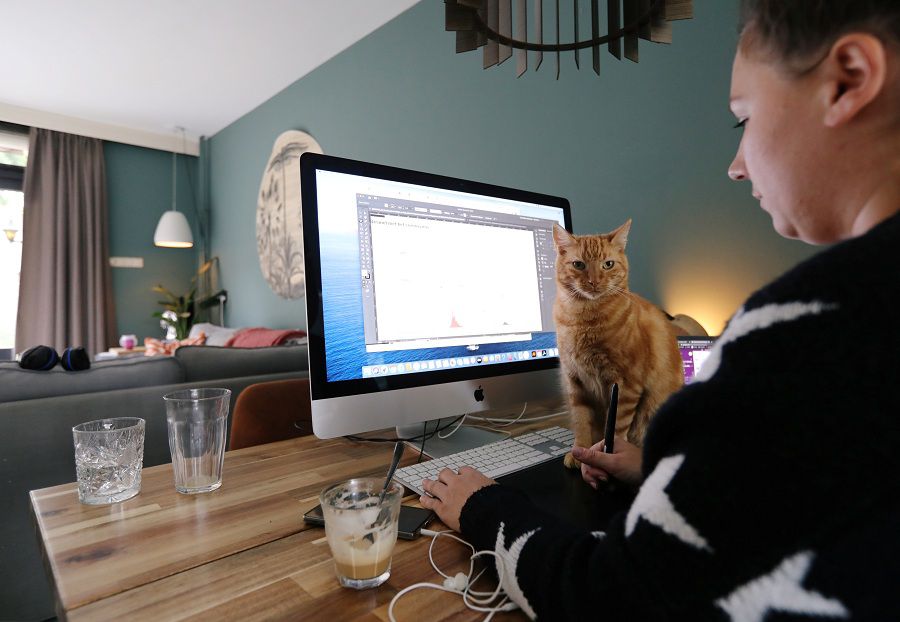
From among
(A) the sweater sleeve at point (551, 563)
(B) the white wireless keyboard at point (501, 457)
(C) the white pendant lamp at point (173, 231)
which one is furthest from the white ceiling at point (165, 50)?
(A) the sweater sleeve at point (551, 563)

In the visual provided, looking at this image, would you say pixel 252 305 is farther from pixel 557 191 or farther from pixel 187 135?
pixel 557 191

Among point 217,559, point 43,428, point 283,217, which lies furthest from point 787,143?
point 283,217

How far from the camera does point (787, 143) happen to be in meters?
0.39

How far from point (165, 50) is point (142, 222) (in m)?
2.11

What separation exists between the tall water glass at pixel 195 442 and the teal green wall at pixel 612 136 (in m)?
1.40

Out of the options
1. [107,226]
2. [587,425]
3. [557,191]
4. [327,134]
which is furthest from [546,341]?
[107,226]

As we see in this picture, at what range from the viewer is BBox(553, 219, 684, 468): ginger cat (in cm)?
79

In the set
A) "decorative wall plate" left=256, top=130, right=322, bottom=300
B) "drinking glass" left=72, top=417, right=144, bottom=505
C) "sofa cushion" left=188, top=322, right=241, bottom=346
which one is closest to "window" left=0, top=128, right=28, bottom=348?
"sofa cushion" left=188, top=322, right=241, bottom=346

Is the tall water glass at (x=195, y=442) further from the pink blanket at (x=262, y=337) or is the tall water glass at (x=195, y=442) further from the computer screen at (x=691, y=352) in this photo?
the pink blanket at (x=262, y=337)

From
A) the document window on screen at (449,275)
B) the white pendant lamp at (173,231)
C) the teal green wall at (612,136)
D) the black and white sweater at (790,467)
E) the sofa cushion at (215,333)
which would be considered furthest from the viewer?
the white pendant lamp at (173,231)

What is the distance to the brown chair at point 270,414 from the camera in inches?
40.9

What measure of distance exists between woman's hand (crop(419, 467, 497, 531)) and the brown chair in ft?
1.62

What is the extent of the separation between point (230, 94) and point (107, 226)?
1.78m

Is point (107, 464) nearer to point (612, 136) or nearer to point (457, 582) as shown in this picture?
point (457, 582)
